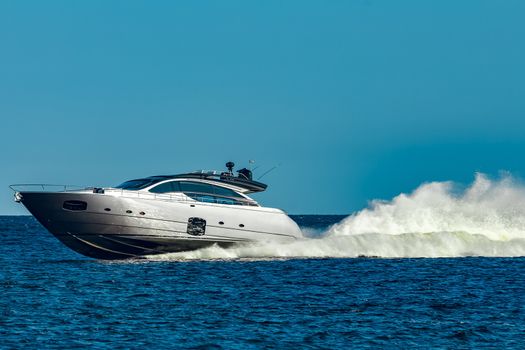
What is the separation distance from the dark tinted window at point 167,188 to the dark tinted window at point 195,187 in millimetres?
255

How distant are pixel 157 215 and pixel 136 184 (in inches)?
69.4

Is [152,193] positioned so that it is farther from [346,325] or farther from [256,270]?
[346,325]

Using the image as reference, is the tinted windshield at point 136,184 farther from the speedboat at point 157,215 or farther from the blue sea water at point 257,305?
the blue sea water at point 257,305

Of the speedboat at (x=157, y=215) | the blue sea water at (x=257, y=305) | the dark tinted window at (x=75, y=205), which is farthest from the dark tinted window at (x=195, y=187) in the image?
the dark tinted window at (x=75, y=205)

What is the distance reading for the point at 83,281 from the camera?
34.7 m

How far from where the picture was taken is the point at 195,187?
129 feet

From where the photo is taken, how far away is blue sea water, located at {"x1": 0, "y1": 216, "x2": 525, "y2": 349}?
23.5 metres

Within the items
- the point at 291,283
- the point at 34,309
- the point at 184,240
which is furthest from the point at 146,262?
the point at 34,309

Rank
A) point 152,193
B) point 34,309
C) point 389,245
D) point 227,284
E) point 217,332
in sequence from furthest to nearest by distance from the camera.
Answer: point 389,245 < point 152,193 < point 227,284 < point 34,309 < point 217,332

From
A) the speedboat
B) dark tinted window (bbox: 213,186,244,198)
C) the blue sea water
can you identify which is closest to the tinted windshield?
the speedboat

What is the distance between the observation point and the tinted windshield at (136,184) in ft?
126

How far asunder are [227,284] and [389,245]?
16.1m

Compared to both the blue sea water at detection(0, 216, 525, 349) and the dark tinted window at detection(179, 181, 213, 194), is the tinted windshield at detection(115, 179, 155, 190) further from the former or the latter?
the blue sea water at detection(0, 216, 525, 349)

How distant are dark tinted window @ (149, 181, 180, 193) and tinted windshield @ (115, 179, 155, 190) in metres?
0.40
